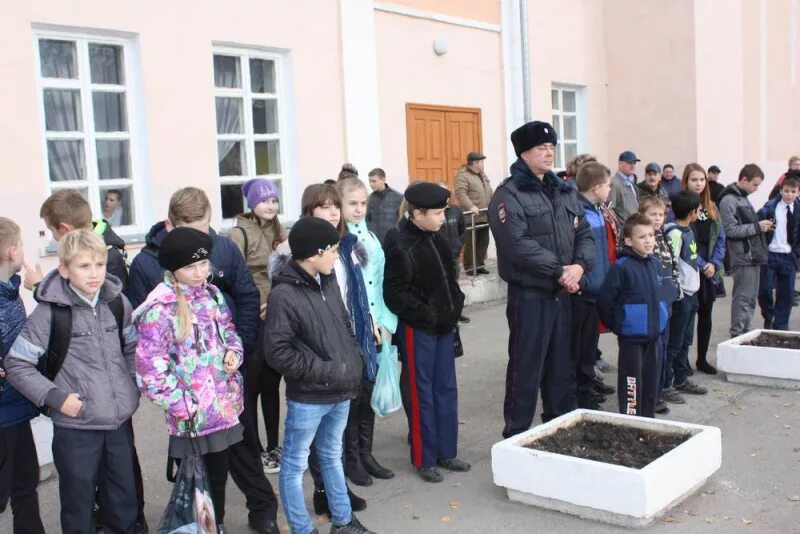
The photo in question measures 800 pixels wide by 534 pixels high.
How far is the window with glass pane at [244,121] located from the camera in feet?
33.2

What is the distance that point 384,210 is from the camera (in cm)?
1102

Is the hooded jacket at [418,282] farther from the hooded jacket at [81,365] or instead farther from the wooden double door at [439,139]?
the wooden double door at [439,139]

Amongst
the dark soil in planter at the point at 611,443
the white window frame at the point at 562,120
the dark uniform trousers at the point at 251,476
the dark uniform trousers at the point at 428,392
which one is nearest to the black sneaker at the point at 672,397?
the dark soil in planter at the point at 611,443

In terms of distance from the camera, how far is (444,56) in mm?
13141

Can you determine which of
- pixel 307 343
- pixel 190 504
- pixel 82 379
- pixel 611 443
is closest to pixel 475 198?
pixel 611 443

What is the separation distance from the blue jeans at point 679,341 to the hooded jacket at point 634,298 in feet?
3.81

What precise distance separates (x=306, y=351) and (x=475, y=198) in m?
8.52

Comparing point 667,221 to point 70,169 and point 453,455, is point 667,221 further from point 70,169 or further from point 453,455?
point 70,169

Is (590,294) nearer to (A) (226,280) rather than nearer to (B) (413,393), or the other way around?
(B) (413,393)

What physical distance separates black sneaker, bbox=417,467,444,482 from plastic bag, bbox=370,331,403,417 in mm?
424

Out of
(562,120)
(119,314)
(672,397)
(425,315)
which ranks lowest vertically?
(672,397)

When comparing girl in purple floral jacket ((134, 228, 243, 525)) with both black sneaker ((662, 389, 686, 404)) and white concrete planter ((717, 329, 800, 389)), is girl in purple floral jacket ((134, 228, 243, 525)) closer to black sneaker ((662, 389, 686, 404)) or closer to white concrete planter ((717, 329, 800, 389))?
black sneaker ((662, 389, 686, 404))

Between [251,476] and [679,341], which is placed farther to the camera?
[679,341]

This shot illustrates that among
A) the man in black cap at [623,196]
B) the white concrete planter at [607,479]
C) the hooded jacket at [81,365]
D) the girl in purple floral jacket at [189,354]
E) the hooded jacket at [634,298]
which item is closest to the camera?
the hooded jacket at [81,365]
